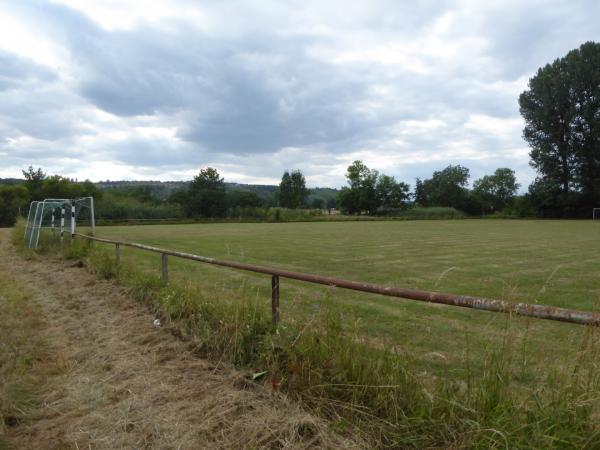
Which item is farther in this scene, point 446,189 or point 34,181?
point 446,189

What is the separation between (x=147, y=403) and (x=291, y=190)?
4472 inches

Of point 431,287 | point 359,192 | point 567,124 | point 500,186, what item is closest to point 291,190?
point 359,192

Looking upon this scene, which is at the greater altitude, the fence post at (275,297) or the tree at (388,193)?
the tree at (388,193)

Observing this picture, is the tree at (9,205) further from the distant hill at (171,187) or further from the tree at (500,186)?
the tree at (500,186)

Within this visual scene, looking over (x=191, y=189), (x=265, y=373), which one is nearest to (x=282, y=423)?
(x=265, y=373)

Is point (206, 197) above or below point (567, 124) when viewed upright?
below

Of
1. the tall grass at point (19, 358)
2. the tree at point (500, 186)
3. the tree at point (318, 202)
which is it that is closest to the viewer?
the tall grass at point (19, 358)

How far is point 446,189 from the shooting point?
372 feet

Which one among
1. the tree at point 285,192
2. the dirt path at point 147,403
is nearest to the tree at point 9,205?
the dirt path at point 147,403

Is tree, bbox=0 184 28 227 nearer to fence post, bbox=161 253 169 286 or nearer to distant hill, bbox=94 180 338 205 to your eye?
fence post, bbox=161 253 169 286

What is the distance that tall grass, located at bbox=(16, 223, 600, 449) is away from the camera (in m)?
2.26

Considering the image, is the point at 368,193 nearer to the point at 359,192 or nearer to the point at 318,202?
the point at 359,192

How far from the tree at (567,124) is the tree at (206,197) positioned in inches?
1925

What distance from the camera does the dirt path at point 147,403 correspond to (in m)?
2.91
